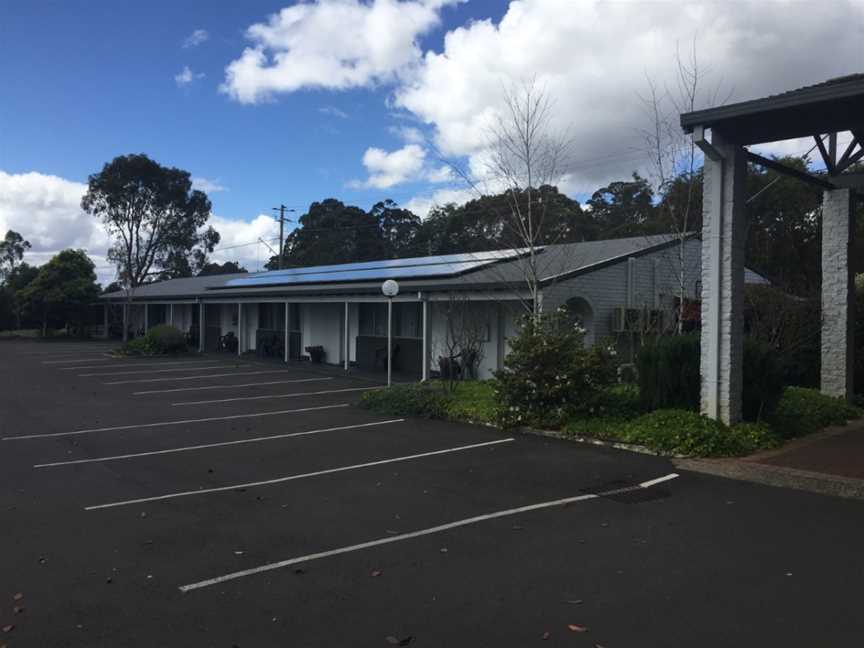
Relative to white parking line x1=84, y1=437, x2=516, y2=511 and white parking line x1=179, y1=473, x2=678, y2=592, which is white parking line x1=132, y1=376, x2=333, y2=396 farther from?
white parking line x1=179, y1=473, x2=678, y2=592

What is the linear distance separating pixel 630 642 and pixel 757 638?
0.69m

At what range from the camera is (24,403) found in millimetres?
13789

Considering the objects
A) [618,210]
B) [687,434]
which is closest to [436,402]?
[687,434]

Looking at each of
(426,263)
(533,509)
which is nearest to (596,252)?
(426,263)

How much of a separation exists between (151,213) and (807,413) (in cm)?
5068

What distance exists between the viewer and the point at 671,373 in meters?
9.30

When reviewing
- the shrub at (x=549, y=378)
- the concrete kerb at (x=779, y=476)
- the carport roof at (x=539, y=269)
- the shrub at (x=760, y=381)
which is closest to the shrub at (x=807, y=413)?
the shrub at (x=760, y=381)

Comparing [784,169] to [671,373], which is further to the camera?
[784,169]

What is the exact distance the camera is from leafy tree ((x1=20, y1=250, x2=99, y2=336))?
40.0 m

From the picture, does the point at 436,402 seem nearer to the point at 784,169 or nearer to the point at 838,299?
the point at 784,169

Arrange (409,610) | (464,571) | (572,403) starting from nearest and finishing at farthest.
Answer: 1. (409,610)
2. (464,571)
3. (572,403)

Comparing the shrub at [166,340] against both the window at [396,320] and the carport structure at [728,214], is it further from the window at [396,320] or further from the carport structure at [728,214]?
the carport structure at [728,214]

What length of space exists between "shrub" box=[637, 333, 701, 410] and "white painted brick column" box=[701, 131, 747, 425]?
1.26ft

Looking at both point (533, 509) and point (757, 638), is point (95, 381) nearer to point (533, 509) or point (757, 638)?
point (533, 509)
